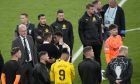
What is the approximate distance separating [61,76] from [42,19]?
4.31 metres

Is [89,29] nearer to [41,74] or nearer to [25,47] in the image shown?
[25,47]

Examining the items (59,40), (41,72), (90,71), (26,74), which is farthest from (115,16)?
(41,72)

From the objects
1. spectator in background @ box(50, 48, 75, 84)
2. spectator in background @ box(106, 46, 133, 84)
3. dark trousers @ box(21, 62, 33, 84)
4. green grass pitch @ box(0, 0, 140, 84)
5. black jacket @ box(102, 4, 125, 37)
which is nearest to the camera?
spectator in background @ box(106, 46, 133, 84)

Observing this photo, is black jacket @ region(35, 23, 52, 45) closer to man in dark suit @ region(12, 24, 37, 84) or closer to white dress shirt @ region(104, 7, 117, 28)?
man in dark suit @ region(12, 24, 37, 84)

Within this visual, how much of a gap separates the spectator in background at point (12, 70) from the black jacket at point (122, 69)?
2241 millimetres

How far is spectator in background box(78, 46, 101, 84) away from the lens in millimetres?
16141

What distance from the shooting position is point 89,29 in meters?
19.8

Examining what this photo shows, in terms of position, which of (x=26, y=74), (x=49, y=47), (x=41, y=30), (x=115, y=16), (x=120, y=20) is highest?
(x=115, y=16)

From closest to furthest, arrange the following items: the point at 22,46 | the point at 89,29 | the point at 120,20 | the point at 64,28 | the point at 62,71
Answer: the point at 62,71 → the point at 22,46 → the point at 89,29 → the point at 64,28 → the point at 120,20

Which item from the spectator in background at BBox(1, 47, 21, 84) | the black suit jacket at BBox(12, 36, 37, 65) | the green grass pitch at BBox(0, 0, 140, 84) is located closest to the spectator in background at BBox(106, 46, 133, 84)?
the spectator in background at BBox(1, 47, 21, 84)

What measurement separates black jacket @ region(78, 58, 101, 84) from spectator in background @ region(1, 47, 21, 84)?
155 cm

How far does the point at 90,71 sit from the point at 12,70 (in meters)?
1.93

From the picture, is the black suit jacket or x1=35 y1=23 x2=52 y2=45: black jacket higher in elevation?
x1=35 y1=23 x2=52 y2=45: black jacket

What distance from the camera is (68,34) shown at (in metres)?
20.6
